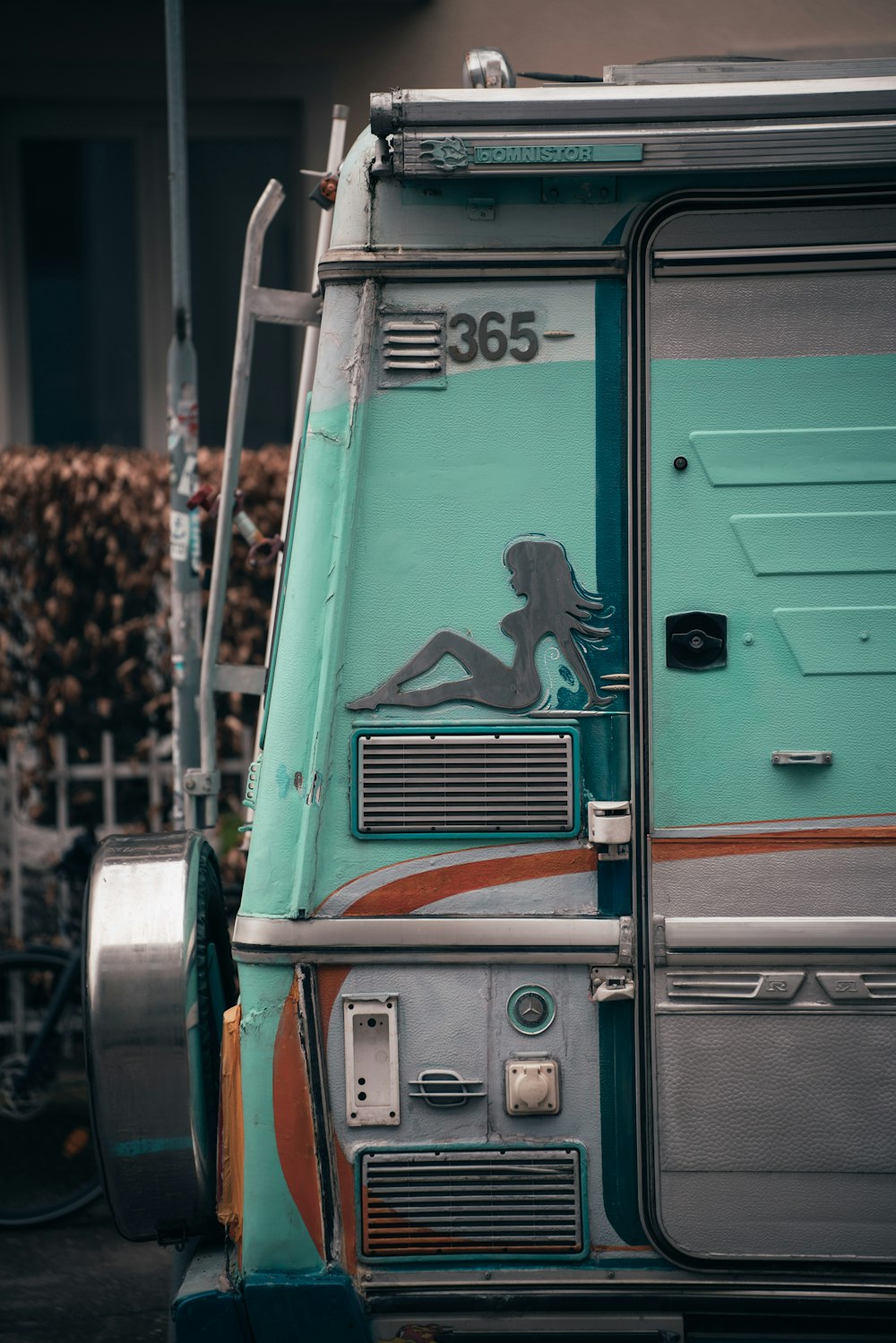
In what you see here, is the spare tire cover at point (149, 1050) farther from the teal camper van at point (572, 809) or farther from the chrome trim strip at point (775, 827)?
the chrome trim strip at point (775, 827)

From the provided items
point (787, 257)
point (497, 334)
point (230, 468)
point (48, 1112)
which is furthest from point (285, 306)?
point (48, 1112)

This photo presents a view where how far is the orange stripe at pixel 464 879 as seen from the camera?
2.78 meters

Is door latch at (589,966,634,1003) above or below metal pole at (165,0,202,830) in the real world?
below

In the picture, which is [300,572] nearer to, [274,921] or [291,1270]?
[274,921]

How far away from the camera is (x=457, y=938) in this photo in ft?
9.05

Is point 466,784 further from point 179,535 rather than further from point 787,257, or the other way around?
point 179,535

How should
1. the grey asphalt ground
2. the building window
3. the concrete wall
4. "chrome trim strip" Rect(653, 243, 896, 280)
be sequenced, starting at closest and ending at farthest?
"chrome trim strip" Rect(653, 243, 896, 280) → the grey asphalt ground → the concrete wall → the building window

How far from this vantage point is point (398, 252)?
278 centimetres

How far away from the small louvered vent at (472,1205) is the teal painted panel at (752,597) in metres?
0.79

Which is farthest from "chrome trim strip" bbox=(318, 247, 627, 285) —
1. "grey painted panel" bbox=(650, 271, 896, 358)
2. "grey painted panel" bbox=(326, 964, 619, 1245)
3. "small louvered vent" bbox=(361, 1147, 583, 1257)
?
"small louvered vent" bbox=(361, 1147, 583, 1257)

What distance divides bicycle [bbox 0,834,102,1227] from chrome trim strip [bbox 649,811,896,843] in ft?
10.5

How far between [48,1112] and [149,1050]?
10.5ft

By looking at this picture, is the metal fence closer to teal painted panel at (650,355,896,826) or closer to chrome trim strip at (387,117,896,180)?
teal painted panel at (650,355,896,826)

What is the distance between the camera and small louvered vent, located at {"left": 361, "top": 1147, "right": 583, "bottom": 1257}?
2760 mm
